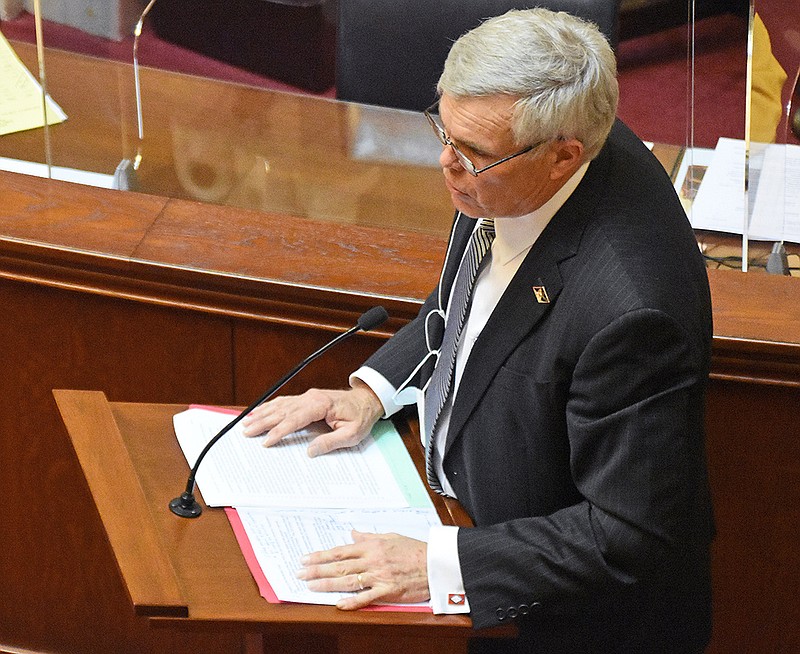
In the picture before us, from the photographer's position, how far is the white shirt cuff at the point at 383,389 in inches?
68.6

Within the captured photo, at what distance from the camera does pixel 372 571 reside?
56.0 inches

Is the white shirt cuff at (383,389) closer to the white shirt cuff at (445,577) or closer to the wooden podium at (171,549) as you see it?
the wooden podium at (171,549)

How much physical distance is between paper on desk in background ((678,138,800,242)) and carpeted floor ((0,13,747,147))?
0.32 feet

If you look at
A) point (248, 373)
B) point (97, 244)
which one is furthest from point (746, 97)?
point (97, 244)

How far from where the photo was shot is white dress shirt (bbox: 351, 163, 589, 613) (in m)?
1.44

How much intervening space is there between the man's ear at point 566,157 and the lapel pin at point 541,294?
0.42 feet

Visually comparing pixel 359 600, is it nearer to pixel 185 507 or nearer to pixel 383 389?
pixel 185 507

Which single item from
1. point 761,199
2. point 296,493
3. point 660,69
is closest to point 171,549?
point 296,493

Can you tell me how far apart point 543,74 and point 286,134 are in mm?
1300

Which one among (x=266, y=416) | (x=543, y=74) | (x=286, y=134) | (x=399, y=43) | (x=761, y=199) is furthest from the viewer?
(x=399, y=43)

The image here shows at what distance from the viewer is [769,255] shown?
2057 millimetres

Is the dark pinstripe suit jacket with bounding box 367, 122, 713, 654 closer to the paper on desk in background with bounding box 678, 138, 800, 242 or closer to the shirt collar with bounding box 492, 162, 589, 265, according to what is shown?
the shirt collar with bounding box 492, 162, 589, 265

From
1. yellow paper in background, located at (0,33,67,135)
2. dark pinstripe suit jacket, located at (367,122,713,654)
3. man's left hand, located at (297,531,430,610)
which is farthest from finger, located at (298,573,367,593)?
yellow paper in background, located at (0,33,67,135)

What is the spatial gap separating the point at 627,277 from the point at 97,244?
0.95 m
